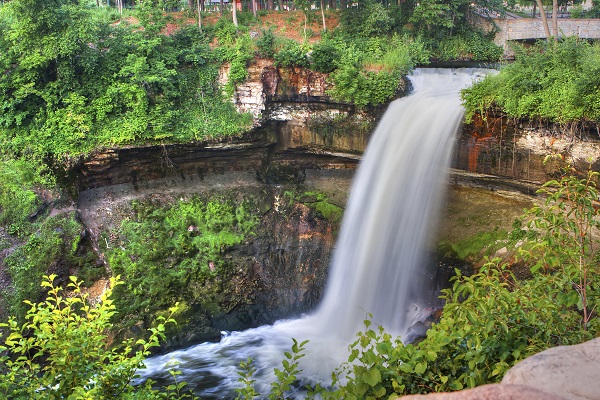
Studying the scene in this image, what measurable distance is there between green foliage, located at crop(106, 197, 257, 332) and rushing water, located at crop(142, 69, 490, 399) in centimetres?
163

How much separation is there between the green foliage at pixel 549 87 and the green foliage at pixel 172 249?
711cm

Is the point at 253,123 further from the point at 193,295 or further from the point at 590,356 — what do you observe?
the point at 590,356

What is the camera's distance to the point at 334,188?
50.1 ft

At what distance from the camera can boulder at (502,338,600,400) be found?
266 cm

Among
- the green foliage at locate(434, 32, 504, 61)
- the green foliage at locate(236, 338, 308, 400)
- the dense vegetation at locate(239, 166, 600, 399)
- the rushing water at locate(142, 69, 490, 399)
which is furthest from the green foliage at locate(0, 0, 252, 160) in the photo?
the dense vegetation at locate(239, 166, 600, 399)

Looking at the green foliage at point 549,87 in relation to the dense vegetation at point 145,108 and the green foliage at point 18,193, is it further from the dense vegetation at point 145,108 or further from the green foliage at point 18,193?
the green foliage at point 18,193

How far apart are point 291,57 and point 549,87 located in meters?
6.85

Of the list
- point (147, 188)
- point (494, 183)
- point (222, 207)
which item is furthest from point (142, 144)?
point (494, 183)

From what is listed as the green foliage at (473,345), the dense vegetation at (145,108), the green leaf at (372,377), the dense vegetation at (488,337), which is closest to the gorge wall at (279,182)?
the dense vegetation at (145,108)

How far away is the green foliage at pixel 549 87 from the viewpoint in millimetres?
10211

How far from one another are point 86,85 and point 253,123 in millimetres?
4631

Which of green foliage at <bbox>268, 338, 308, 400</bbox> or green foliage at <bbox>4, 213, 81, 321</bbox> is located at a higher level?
green foliage at <bbox>268, 338, 308, 400</bbox>

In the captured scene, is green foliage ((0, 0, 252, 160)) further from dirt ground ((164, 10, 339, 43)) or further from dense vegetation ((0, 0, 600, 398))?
dirt ground ((164, 10, 339, 43))

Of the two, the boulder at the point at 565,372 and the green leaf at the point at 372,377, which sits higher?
the boulder at the point at 565,372
